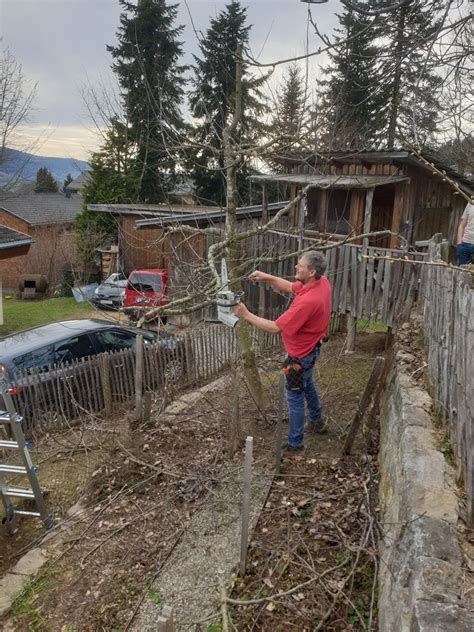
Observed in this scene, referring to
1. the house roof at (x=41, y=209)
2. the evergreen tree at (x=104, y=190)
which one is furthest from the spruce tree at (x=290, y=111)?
the house roof at (x=41, y=209)

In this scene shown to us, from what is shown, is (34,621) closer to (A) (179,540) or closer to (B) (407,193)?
(A) (179,540)

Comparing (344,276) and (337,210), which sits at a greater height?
(337,210)

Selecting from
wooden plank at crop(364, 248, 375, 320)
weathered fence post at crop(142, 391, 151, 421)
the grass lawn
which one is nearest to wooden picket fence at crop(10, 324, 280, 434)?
weathered fence post at crop(142, 391, 151, 421)

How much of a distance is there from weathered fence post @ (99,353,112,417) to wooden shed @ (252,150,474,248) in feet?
17.9

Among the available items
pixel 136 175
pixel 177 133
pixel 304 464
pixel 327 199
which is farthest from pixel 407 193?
pixel 136 175

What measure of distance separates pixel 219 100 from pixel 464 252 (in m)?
4.06

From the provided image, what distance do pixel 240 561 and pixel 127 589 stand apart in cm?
88

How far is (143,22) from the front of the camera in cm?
2230

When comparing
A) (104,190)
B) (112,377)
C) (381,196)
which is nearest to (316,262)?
(112,377)

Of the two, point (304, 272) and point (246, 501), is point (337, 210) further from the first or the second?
point (246, 501)

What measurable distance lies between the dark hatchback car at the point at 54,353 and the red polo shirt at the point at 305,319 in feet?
10.8

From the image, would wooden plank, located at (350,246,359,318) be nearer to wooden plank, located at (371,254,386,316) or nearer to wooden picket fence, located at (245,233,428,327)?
wooden picket fence, located at (245,233,428,327)

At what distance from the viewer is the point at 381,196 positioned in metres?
13.5

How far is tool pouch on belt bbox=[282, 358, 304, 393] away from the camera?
14.4 feet
